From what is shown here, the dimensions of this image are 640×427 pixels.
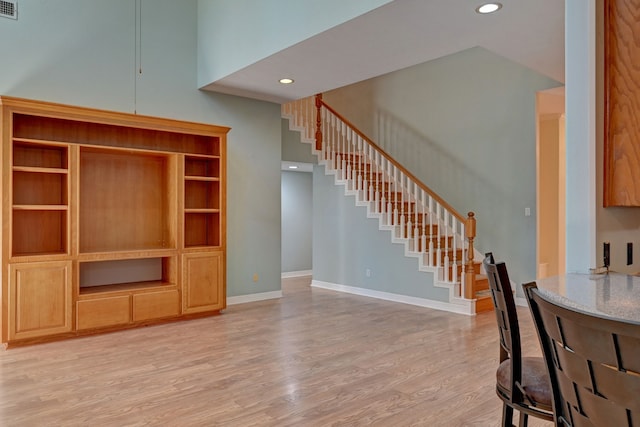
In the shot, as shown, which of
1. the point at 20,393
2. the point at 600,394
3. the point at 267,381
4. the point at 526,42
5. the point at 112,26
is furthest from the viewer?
the point at 112,26

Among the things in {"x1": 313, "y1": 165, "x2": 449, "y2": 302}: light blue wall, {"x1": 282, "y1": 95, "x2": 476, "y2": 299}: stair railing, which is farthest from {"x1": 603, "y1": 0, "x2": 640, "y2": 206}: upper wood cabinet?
{"x1": 313, "y1": 165, "x2": 449, "y2": 302}: light blue wall

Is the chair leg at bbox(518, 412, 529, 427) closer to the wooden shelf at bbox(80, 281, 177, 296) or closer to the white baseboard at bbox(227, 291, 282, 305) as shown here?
the wooden shelf at bbox(80, 281, 177, 296)

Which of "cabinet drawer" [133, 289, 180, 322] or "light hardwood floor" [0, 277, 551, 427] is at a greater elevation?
"cabinet drawer" [133, 289, 180, 322]

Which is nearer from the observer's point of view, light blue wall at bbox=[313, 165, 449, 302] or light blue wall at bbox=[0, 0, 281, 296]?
light blue wall at bbox=[0, 0, 281, 296]

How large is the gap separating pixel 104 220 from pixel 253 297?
2273 mm

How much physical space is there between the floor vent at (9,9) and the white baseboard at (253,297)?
404 centimetres

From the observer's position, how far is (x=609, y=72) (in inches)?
92.7

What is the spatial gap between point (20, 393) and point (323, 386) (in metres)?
2.15

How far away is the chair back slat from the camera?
0.80m

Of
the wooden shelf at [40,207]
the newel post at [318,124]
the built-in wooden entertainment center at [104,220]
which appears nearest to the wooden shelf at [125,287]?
the built-in wooden entertainment center at [104,220]

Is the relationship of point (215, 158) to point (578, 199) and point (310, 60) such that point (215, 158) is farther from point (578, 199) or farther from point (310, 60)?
point (578, 199)

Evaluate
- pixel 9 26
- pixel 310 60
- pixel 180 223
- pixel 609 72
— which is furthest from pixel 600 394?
pixel 9 26

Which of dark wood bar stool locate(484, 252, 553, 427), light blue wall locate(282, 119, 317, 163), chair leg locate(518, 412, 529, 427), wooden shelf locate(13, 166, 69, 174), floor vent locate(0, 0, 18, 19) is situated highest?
floor vent locate(0, 0, 18, 19)

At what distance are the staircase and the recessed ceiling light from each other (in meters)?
2.80
